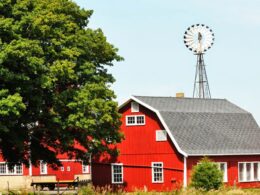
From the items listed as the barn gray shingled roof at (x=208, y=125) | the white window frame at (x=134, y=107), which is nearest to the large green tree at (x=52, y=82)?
the white window frame at (x=134, y=107)

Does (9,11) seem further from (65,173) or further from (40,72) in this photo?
(65,173)

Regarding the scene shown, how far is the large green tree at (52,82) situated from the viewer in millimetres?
46250

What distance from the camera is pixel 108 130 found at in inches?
2156

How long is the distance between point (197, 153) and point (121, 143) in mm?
7247

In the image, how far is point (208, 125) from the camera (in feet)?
206

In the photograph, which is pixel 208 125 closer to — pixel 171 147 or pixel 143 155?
pixel 171 147

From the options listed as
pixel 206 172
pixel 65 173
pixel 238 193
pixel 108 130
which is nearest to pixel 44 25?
pixel 108 130

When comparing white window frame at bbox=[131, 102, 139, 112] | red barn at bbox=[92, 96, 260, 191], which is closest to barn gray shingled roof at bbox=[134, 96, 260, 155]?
red barn at bbox=[92, 96, 260, 191]

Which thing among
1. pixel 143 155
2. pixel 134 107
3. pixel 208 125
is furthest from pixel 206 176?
pixel 208 125

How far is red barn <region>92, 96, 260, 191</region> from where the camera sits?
58625 mm

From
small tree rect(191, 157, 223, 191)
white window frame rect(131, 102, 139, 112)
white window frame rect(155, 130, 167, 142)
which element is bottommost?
small tree rect(191, 157, 223, 191)

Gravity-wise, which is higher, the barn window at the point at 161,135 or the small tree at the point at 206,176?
the barn window at the point at 161,135

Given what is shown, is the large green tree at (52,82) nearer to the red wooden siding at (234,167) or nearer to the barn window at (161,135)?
the barn window at (161,135)

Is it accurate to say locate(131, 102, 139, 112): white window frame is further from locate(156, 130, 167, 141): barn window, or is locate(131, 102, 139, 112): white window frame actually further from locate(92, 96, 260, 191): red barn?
locate(156, 130, 167, 141): barn window
